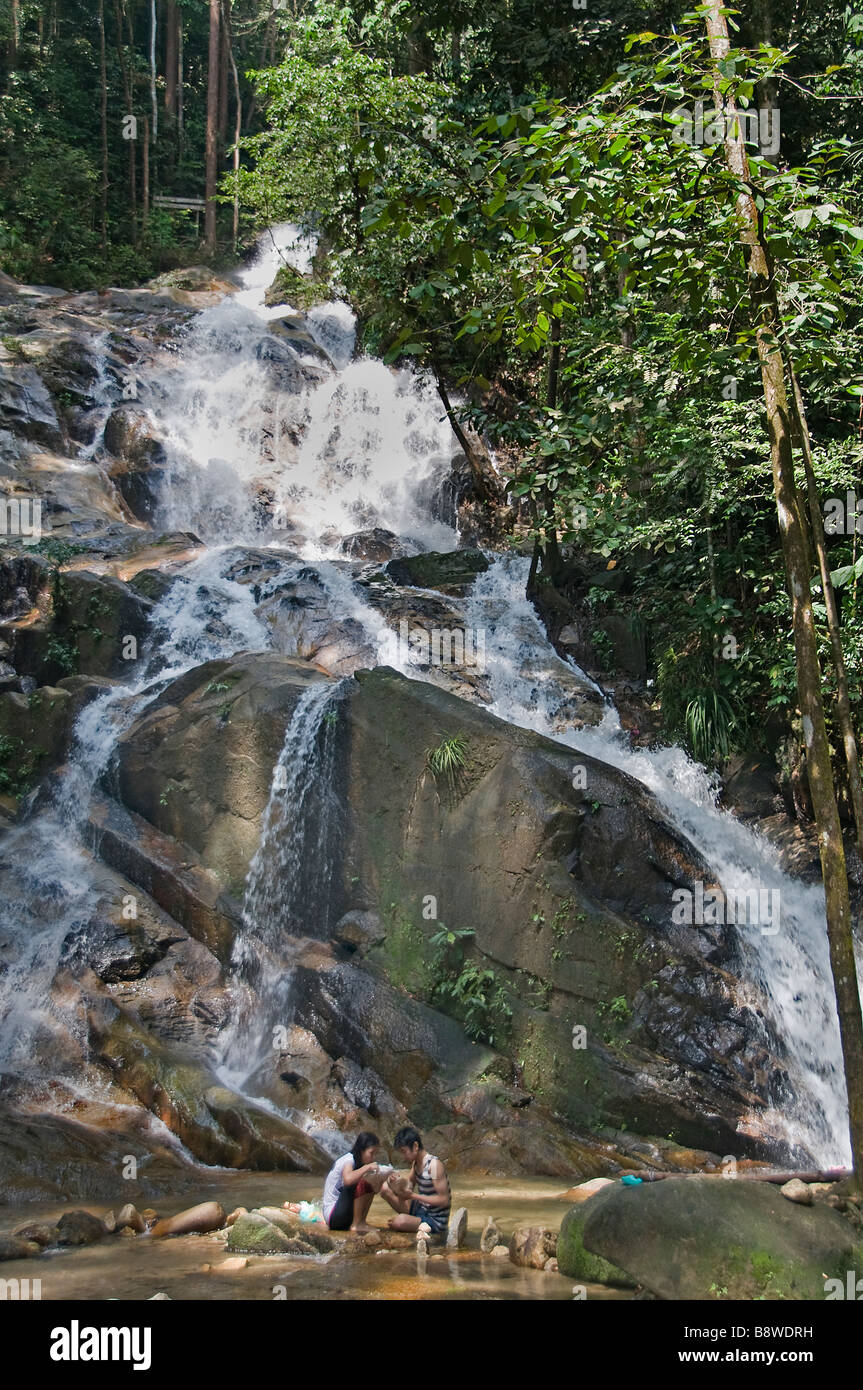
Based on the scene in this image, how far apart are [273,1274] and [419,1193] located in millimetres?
1280

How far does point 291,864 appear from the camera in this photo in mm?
11047

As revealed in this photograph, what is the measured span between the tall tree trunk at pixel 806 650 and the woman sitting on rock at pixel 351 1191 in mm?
2879

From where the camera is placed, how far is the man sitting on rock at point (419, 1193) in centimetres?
635

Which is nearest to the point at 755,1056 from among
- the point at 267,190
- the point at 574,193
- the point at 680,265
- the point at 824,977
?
the point at 824,977

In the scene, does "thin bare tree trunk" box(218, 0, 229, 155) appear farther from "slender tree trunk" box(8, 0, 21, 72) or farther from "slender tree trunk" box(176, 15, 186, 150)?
"slender tree trunk" box(8, 0, 21, 72)

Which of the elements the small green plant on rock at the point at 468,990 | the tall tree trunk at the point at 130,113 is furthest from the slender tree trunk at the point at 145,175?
the small green plant on rock at the point at 468,990

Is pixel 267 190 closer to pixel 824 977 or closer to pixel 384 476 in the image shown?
pixel 384 476

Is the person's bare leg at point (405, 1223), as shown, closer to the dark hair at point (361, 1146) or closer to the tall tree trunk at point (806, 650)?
the dark hair at point (361, 1146)

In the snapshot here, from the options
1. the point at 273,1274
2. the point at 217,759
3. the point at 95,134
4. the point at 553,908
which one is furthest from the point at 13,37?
the point at 273,1274

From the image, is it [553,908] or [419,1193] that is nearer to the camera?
[419,1193]

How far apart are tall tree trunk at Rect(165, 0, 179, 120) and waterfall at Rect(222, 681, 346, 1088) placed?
1130 inches

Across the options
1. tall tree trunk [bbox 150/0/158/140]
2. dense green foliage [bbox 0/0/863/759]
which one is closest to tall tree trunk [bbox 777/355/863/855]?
dense green foliage [bbox 0/0/863/759]

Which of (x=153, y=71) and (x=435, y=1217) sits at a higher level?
(x=153, y=71)

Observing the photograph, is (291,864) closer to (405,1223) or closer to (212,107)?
(405,1223)
